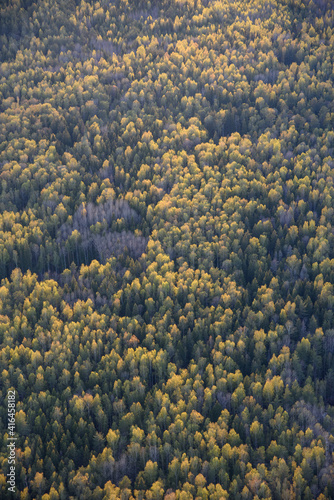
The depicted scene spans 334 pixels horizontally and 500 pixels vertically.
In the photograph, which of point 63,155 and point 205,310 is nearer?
point 205,310

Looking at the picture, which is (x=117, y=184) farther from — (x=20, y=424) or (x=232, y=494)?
(x=232, y=494)

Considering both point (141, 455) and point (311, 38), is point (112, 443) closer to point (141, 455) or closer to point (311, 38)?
point (141, 455)

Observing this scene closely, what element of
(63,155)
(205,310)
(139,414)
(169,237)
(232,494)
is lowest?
(232,494)

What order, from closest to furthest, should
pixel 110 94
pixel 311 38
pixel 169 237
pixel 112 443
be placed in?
1. pixel 112 443
2. pixel 169 237
3. pixel 110 94
4. pixel 311 38

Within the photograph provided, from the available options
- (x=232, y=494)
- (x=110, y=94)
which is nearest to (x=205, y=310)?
(x=232, y=494)

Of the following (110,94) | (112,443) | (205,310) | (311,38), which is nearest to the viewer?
(112,443)

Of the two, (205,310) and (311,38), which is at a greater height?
(311,38)
